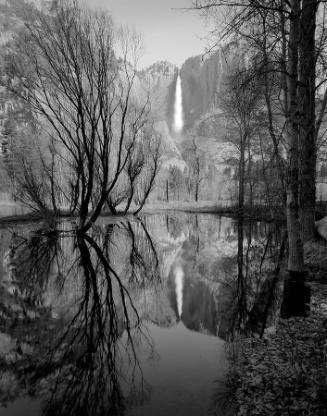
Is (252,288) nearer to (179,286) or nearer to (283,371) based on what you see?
(179,286)

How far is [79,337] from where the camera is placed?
512cm

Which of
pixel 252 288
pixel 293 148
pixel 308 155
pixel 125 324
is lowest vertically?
pixel 125 324

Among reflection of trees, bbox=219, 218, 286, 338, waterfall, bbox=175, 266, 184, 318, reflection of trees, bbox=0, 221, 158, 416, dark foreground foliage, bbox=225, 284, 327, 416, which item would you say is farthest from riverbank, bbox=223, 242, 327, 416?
waterfall, bbox=175, 266, 184, 318

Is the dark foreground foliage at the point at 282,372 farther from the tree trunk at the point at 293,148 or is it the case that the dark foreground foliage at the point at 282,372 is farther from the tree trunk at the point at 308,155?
the tree trunk at the point at 308,155

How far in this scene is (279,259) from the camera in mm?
10297

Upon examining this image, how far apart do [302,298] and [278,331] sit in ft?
5.79

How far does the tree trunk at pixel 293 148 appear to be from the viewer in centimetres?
611

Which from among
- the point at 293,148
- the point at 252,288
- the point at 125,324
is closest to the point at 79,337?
the point at 125,324

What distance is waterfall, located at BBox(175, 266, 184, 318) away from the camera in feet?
21.8

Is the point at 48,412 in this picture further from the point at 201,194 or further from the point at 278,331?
the point at 201,194

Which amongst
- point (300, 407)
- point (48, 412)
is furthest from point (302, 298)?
point (48, 412)

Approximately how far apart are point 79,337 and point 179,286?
344cm

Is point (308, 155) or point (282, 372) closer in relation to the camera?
point (282, 372)

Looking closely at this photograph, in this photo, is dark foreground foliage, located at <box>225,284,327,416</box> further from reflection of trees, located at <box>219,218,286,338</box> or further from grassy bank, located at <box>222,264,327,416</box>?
reflection of trees, located at <box>219,218,286,338</box>
